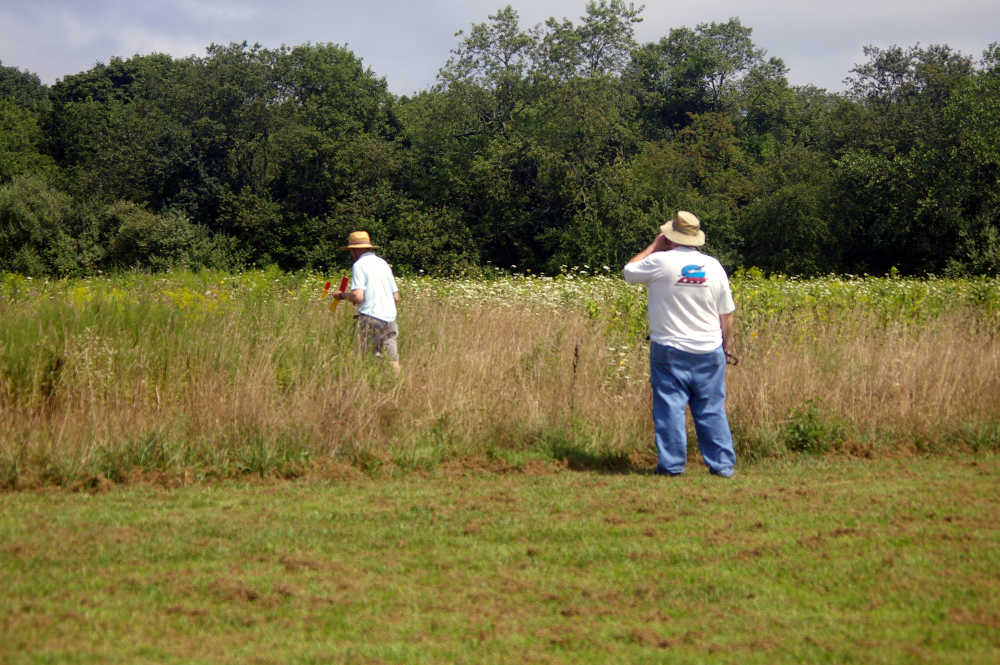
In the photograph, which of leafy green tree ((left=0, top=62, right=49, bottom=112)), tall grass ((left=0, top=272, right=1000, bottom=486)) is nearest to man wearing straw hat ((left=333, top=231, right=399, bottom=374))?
tall grass ((left=0, top=272, right=1000, bottom=486))

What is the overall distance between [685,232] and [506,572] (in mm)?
3356

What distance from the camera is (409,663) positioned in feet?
10.7

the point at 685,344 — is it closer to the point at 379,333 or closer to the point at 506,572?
the point at 506,572

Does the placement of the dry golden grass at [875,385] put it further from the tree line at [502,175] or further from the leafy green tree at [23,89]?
the leafy green tree at [23,89]

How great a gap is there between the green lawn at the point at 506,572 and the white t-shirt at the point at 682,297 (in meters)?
1.03

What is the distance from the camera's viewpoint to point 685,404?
22.1ft

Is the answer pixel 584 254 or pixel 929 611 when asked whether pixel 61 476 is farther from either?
pixel 584 254

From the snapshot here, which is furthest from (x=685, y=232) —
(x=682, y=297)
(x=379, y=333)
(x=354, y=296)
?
(x=354, y=296)

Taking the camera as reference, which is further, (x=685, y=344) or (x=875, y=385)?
(x=875, y=385)

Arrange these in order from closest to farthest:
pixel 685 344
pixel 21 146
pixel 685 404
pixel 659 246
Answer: pixel 685 344 < pixel 685 404 < pixel 659 246 < pixel 21 146

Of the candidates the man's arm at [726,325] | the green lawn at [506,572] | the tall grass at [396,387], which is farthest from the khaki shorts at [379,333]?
the man's arm at [726,325]

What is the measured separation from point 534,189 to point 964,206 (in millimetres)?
19739

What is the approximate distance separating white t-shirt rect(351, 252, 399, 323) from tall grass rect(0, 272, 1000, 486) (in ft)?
0.83

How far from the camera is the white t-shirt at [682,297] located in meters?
6.60
